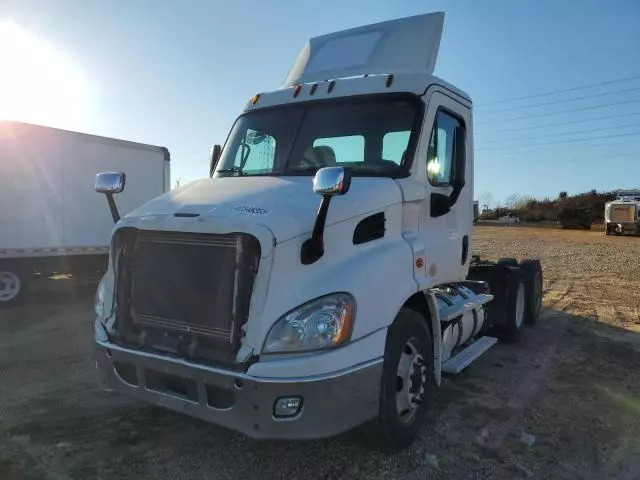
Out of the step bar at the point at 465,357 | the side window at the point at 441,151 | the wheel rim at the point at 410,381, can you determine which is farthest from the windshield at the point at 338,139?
A: the step bar at the point at 465,357

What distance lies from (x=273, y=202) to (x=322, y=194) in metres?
0.47

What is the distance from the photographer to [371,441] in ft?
12.6

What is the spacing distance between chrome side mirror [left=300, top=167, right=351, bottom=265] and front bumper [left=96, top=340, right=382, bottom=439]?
74 cm

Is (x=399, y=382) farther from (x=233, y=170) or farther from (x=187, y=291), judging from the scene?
(x=233, y=170)

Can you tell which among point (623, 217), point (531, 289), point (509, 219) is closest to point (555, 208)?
point (509, 219)

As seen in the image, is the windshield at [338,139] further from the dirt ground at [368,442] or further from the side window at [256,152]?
the dirt ground at [368,442]

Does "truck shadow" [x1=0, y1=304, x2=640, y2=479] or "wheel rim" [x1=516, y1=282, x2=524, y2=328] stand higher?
"wheel rim" [x1=516, y1=282, x2=524, y2=328]

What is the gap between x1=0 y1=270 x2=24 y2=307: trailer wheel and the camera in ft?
34.1

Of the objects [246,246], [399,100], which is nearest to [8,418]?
[246,246]

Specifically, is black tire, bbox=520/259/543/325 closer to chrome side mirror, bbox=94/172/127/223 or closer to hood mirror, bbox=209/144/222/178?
hood mirror, bbox=209/144/222/178

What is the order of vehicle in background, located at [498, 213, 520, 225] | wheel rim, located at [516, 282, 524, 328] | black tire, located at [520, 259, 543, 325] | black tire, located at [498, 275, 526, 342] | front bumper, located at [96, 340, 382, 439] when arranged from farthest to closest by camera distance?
vehicle in background, located at [498, 213, 520, 225]
black tire, located at [520, 259, 543, 325]
wheel rim, located at [516, 282, 524, 328]
black tire, located at [498, 275, 526, 342]
front bumper, located at [96, 340, 382, 439]

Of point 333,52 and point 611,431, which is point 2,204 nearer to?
point 333,52

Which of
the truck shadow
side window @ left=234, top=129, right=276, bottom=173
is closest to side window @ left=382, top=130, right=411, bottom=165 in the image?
side window @ left=234, top=129, right=276, bottom=173

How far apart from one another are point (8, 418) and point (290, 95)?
377cm
